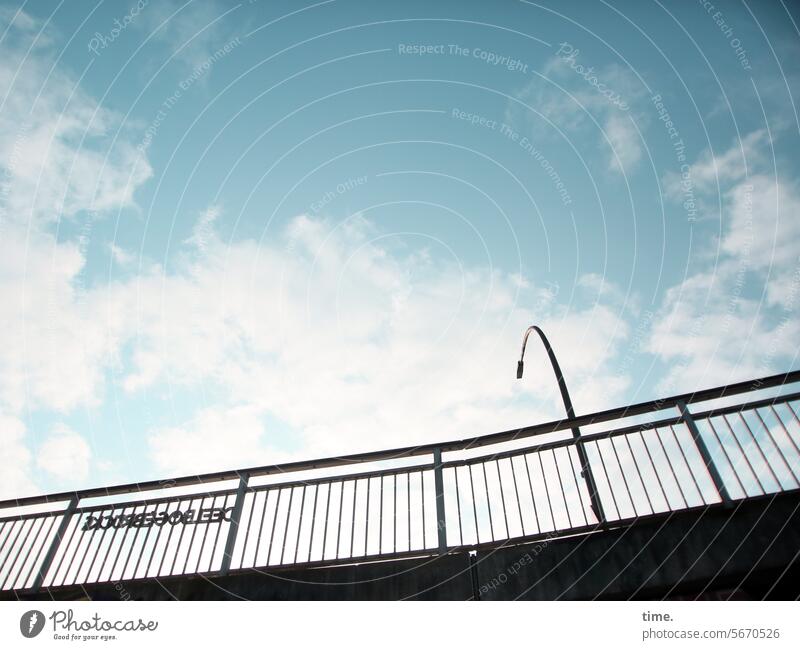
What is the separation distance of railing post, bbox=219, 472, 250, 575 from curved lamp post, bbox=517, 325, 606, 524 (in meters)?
4.85

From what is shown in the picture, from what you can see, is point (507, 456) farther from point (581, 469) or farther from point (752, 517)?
point (752, 517)

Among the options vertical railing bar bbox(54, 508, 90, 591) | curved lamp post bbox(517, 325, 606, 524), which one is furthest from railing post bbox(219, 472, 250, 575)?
curved lamp post bbox(517, 325, 606, 524)

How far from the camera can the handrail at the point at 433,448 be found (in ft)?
17.8

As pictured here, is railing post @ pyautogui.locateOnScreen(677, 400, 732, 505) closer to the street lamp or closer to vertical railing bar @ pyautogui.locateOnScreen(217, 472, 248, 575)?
the street lamp

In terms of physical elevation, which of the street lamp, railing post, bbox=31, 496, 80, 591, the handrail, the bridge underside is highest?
the street lamp

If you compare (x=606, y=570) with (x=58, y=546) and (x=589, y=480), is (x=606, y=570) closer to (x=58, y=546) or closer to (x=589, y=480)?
(x=589, y=480)

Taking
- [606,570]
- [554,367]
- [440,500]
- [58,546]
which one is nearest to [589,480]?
[606,570]

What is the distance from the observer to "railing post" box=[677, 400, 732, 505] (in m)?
4.81

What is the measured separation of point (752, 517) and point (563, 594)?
2.21 meters

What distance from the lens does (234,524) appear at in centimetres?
611

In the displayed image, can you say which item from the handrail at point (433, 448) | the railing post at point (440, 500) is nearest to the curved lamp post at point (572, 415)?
the handrail at point (433, 448)

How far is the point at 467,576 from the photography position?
5.13 m
